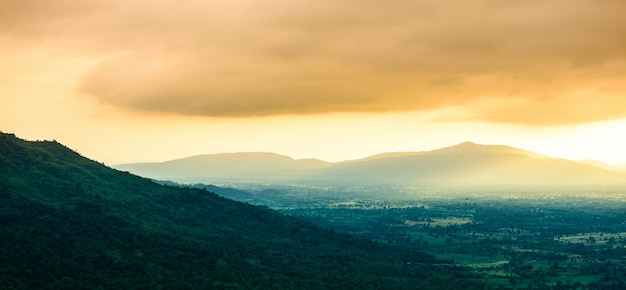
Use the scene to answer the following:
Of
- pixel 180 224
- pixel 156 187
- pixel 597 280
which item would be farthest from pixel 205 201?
pixel 597 280

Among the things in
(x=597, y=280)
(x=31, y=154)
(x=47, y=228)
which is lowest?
(x=597, y=280)

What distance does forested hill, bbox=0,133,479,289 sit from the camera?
112 meters

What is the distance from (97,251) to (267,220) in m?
73.5

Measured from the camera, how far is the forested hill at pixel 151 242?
112 metres

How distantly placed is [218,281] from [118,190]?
52.4 m

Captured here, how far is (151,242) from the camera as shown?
131500 millimetres

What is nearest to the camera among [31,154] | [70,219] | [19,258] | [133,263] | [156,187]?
[19,258]

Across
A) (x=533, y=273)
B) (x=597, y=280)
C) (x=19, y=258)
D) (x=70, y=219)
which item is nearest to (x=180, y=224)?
(x=70, y=219)

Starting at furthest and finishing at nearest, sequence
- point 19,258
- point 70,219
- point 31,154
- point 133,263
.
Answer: point 31,154, point 70,219, point 133,263, point 19,258

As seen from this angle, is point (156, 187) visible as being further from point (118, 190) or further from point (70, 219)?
point (70, 219)

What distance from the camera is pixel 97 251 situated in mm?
119875

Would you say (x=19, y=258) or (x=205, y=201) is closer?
(x=19, y=258)

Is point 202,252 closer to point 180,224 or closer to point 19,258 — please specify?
point 180,224

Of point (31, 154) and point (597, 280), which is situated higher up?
point (31, 154)
